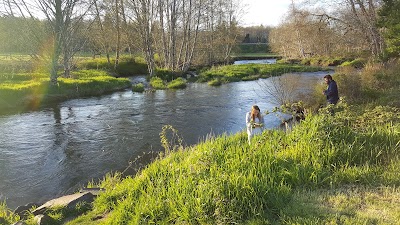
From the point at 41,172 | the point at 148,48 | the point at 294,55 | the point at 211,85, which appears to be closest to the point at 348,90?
the point at 41,172

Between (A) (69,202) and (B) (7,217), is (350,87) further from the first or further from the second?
(B) (7,217)

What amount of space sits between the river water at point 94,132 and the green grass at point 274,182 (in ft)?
10.2

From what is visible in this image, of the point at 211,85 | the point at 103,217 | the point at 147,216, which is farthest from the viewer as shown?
the point at 211,85

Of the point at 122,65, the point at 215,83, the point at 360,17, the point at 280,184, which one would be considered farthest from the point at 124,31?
the point at 280,184

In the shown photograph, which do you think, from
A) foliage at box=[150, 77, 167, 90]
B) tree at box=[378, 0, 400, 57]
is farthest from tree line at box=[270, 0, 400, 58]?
foliage at box=[150, 77, 167, 90]

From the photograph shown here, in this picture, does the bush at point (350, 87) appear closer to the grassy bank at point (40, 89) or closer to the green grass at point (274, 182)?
the green grass at point (274, 182)

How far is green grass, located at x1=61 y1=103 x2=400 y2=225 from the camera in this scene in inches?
178

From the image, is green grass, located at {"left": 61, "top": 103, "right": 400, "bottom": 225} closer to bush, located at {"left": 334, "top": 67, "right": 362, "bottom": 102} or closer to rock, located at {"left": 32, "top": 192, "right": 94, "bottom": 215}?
rock, located at {"left": 32, "top": 192, "right": 94, "bottom": 215}

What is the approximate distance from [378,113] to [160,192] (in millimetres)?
6002

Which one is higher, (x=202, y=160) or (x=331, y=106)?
(x=331, y=106)

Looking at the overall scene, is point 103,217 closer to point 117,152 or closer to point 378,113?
point 117,152

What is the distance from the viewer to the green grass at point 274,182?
4531 millimetres

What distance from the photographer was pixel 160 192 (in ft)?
16.7

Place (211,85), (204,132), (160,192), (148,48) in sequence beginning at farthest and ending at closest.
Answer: (148,48)
(211,85)
(204,132)
(160,192)
